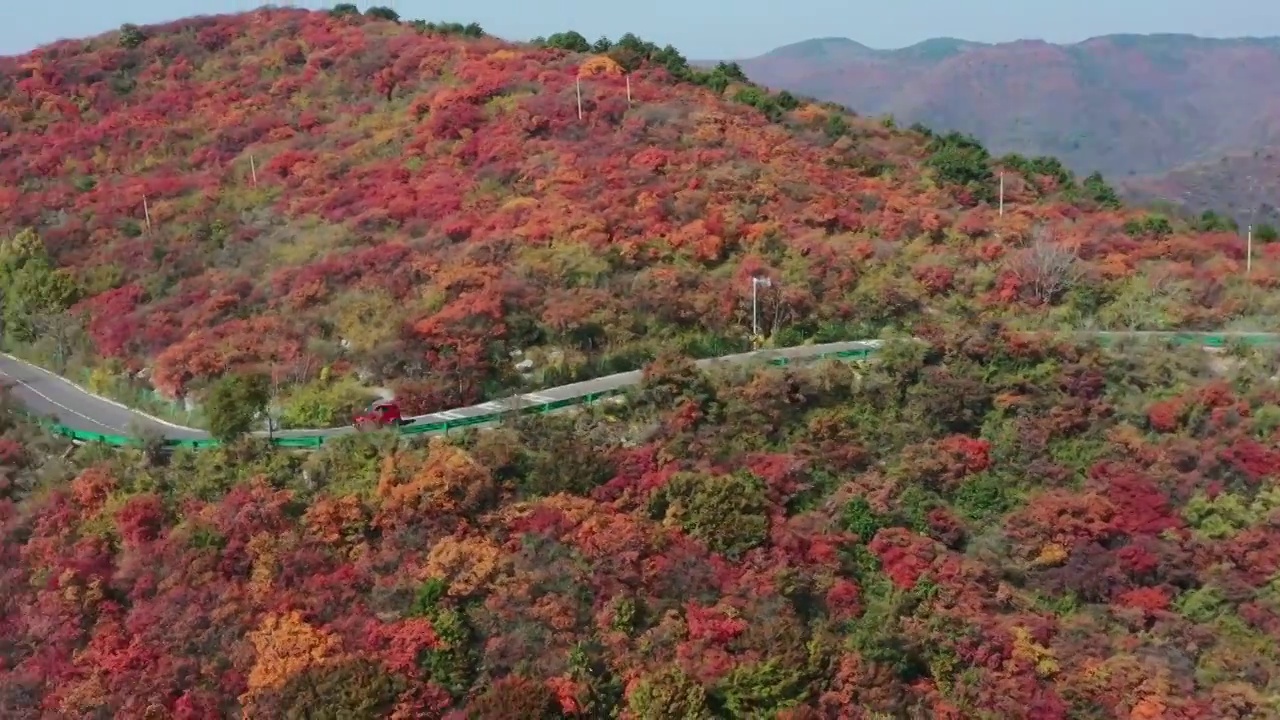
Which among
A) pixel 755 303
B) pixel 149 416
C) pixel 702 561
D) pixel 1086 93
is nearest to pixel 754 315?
pixel 755 303

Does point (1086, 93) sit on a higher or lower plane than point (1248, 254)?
higher

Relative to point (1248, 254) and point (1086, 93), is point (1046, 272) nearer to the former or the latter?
point (1248, 254)

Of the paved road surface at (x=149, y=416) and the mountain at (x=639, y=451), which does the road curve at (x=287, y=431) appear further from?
the mountain at (x=639, y=451)

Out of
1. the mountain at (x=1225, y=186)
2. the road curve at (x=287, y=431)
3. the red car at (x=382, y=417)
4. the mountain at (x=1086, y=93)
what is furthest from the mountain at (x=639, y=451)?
the mountain at (x=1086, y=93)

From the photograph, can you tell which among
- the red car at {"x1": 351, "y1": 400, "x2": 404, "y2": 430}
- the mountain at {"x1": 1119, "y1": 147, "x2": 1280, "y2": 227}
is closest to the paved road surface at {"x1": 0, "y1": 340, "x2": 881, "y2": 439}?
the red car at {"x1": 351, "y1": 400, "x2": 404, "y2": 430}

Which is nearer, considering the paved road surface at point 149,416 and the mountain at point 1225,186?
the paved road surface at point 149,416

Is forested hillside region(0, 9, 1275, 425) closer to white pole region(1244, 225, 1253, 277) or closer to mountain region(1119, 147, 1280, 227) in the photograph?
white pole region(1244, 225, 1253, 277)
